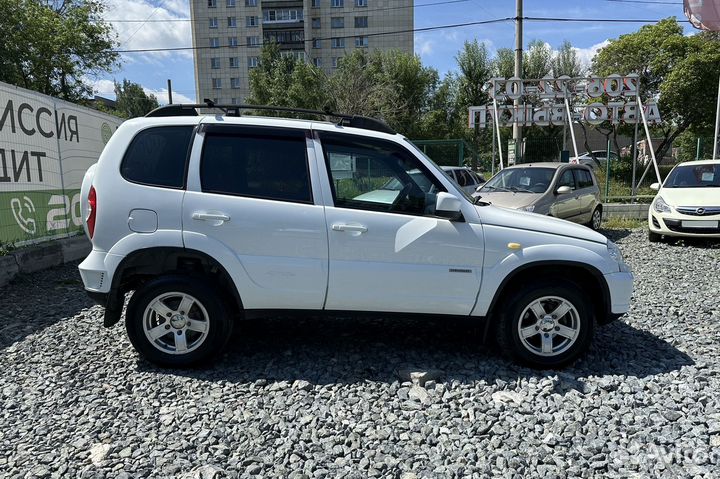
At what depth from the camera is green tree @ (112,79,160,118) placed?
63.6 meters

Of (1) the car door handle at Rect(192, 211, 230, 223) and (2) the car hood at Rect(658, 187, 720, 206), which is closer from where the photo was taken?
(1) the car door handle at Rect(192, 211, 230, 223)

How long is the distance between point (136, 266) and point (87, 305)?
240cm

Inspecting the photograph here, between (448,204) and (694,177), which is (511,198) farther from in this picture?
(448,204)

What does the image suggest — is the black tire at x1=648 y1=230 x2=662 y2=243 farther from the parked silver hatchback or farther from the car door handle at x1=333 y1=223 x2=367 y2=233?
the car door handle at x1=333 y1=223 x2=367 y2=233

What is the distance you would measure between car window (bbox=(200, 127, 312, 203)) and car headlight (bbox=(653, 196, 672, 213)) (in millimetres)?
8535

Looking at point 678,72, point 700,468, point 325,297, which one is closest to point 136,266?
point 325,297

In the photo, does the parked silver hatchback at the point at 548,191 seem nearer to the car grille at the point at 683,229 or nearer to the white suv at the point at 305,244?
the car grille at the point at 683,229

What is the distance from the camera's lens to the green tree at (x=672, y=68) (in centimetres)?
1966

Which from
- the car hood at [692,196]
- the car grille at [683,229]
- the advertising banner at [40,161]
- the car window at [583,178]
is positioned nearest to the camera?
the advertising banner at [40,161]

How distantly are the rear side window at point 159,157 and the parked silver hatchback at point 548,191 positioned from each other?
648 cm

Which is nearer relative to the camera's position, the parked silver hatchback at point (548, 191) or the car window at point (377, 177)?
the car window at point (377, 177)

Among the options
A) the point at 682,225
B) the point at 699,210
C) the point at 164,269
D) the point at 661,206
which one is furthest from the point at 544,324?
the point at 661,206

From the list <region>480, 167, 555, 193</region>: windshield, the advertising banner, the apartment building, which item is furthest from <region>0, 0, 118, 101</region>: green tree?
the apartment building

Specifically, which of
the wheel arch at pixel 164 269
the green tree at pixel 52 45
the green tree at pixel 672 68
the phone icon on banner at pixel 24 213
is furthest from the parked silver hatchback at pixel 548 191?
the green tree at pixel 52 45
